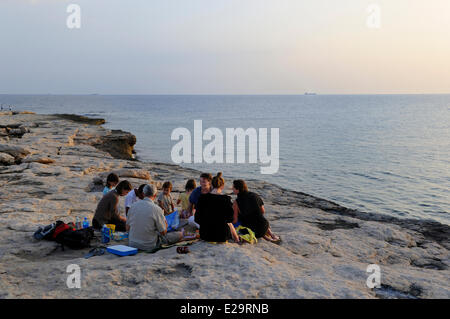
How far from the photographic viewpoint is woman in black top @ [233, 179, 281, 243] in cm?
810

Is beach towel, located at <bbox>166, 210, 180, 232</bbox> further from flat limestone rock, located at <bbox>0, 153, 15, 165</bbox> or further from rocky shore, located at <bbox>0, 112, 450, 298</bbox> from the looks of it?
flat limestone rock, located at <bbox>0, 153, 15, 165</bbox>

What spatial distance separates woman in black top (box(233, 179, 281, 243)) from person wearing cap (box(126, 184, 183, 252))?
5.82 feet

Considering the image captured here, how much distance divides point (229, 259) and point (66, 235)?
11.5 feet

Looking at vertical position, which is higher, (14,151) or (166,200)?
(14,151)

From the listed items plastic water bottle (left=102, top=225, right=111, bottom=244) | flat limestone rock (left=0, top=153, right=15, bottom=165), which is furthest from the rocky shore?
flat limestone rock (left=0, top=153, right=15, bottom=165)

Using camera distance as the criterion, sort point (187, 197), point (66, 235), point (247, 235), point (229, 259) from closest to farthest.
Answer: point (229, 259), point (66, 235), point (247, 235), point (187, 197)

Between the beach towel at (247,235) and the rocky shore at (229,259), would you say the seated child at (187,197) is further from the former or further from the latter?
the rocky shore at (229,259)

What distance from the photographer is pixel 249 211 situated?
812 centimetres

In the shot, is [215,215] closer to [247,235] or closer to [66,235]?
[247,235]

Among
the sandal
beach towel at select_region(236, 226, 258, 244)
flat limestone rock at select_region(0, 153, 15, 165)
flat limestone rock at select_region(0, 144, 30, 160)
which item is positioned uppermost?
flat limestone rock at select_region(0, 144, 30, 160)

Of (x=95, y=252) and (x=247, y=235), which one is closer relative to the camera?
(x=95, y=252)

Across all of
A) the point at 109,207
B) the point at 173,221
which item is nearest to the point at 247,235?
the point at 173,221

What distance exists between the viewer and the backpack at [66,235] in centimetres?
755
